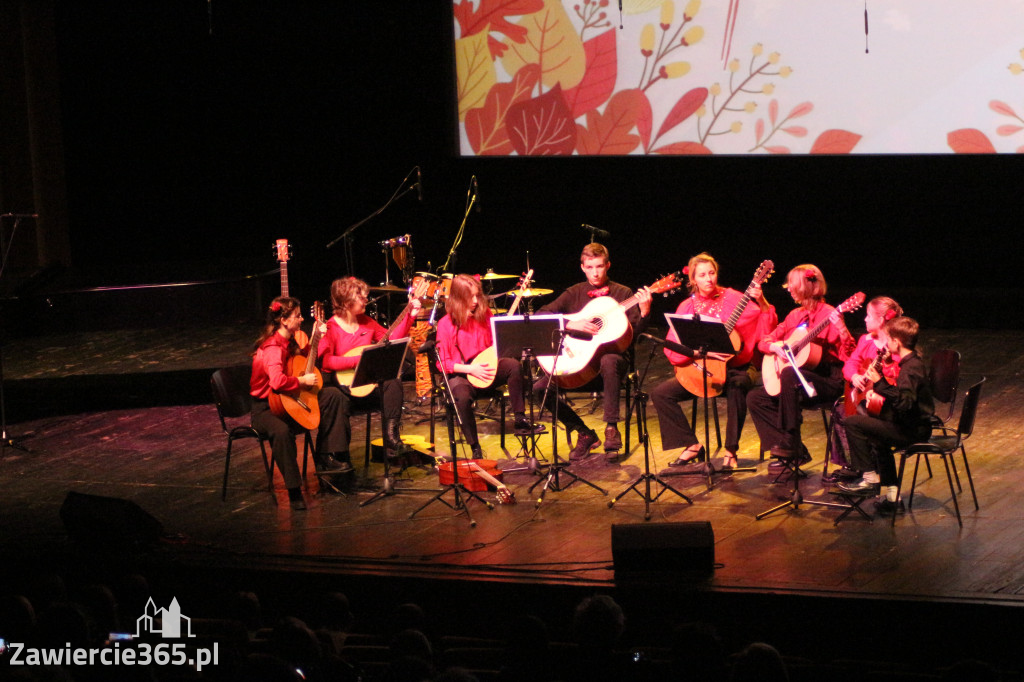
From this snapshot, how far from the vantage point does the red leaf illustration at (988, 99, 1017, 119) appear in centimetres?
957

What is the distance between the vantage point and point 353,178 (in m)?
12.0

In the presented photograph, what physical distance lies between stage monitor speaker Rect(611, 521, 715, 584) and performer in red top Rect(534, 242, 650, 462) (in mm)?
2005

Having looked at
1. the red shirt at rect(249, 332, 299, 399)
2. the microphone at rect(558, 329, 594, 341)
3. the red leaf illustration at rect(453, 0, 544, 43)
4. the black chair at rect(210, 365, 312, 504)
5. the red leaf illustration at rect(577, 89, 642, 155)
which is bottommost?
the black chair at rect(210, 365, 312, 504)

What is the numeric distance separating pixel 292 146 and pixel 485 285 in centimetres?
315

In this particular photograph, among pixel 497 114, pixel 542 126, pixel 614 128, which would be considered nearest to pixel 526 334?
pixel 614 128

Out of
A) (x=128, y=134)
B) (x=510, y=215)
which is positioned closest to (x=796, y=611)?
(x=510, y=215)

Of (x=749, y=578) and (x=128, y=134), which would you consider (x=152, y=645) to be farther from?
(x=128, y=134)

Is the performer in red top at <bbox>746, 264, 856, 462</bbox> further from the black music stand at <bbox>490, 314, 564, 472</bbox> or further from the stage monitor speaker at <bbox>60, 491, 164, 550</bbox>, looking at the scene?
the stage monitor speaker at <bbox>60, 491, 164, 550</bbox>

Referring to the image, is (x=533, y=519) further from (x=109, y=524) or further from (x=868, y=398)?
(x=109, y=524)

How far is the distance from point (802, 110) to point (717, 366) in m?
3.93

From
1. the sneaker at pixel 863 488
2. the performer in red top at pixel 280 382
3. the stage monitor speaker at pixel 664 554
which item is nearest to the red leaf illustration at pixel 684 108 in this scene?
the performer in red top at pixel 280 382

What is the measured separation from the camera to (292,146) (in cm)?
1208

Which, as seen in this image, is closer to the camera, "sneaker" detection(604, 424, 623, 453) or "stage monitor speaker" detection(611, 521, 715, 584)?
"stage monitor speaker" detection(611, 521, 715, 584)

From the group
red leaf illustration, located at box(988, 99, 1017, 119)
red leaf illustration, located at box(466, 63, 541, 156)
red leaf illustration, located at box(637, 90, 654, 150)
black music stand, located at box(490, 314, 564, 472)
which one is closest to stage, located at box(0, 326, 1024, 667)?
black music stand, located at box(490, 314, 564, 472)
